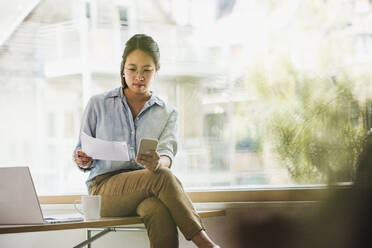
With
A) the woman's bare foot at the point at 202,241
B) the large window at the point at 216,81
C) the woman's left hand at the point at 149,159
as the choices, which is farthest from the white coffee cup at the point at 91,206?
the large window at the point at 216,81

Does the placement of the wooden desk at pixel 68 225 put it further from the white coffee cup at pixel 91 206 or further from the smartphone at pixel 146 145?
the smartphone at pixel 146 145

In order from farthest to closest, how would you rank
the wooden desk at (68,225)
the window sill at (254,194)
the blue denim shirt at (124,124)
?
the window sill at (254,194) → the blue denim shirt at (124,124) → the wooden desk at (68,225)

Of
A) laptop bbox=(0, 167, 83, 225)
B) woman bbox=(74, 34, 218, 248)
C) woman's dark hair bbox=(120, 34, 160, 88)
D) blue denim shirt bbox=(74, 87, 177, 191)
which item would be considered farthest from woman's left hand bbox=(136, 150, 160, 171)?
woman's dark hair bbox=(120, 34, 160, 88)

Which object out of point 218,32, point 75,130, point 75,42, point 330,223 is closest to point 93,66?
point 75,42

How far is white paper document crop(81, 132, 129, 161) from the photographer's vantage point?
1986mm

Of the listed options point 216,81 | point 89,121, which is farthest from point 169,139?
point 216,81

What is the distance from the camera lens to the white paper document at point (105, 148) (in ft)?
6.52

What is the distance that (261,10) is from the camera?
8.84 feet

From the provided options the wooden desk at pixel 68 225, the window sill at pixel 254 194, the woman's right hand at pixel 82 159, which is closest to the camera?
the wooden desk at pixel 68 225

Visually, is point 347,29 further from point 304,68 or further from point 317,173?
point 317,173

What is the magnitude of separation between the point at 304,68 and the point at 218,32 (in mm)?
508

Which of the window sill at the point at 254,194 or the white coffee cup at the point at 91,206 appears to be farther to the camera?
the window sill at the point at 254,194

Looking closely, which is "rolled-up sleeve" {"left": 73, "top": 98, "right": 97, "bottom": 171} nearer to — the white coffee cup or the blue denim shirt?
the blue denim shirt

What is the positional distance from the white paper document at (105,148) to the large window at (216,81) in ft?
2.68
